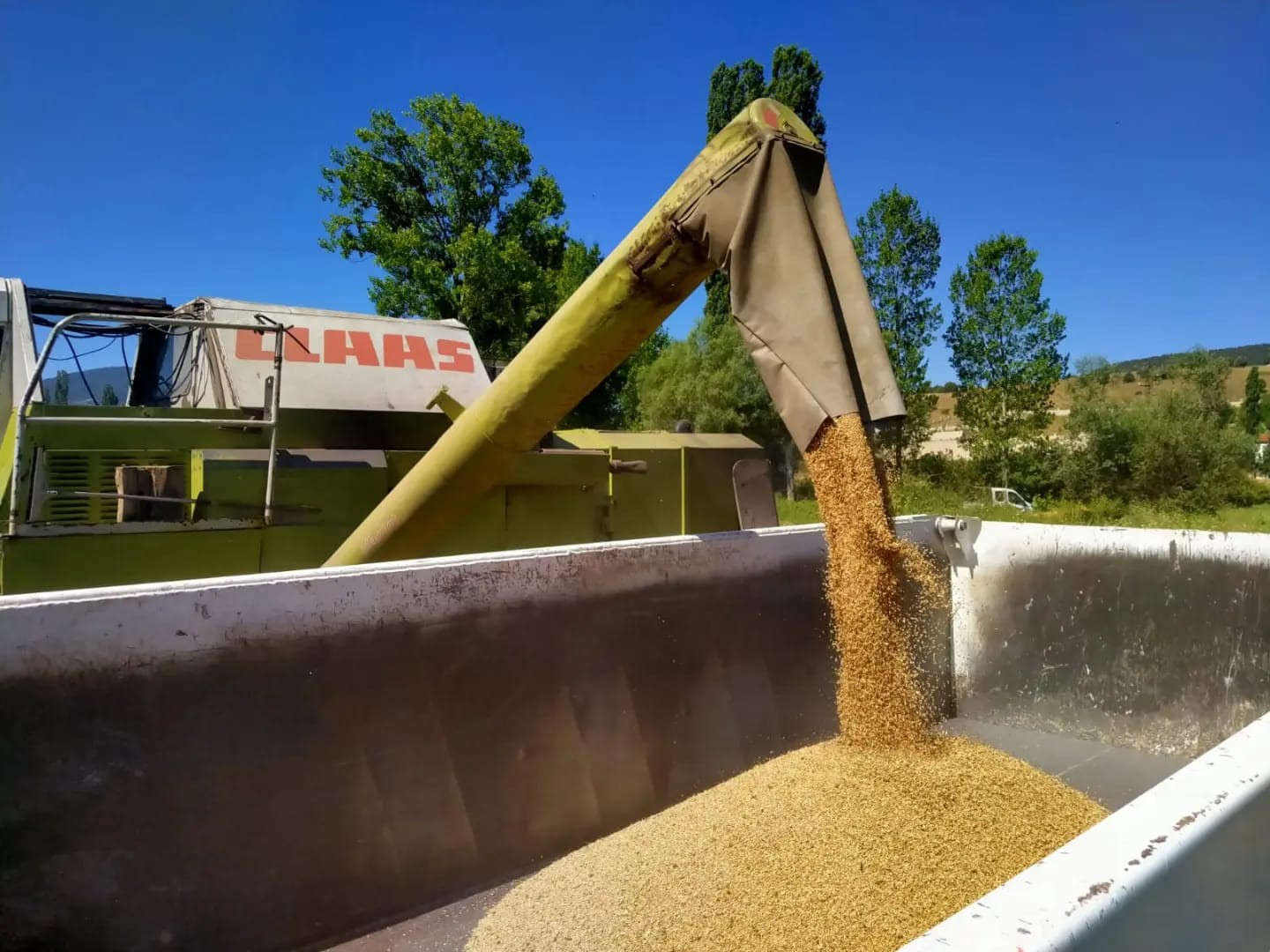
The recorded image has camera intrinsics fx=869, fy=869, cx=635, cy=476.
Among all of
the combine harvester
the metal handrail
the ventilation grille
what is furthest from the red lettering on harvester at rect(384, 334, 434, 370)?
the ventilation grille

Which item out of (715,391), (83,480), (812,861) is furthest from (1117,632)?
(715,391)

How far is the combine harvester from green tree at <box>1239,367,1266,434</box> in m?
46.8

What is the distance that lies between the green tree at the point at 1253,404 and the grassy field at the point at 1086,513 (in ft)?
83.1

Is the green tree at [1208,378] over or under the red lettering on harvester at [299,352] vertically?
over

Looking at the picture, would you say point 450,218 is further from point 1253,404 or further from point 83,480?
point 1253,404

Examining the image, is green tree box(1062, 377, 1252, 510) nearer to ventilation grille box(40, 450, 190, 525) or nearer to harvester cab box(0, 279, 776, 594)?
harvester cab box(0, 279, 776, 594)

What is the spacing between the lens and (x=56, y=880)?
202cm

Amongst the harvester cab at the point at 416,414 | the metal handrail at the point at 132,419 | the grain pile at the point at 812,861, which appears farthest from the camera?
the metal handrail at the point at 132,419

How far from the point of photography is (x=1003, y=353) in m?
24.5

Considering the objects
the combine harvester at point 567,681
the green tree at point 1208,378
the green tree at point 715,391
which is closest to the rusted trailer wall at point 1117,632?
the combine harvester at point 567,681

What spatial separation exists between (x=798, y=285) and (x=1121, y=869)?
6.48ft

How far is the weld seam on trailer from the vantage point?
0.91 m

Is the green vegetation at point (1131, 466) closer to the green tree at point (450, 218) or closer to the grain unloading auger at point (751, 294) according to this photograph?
the green tree at point (450, 218)

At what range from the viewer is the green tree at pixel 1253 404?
4581cm
